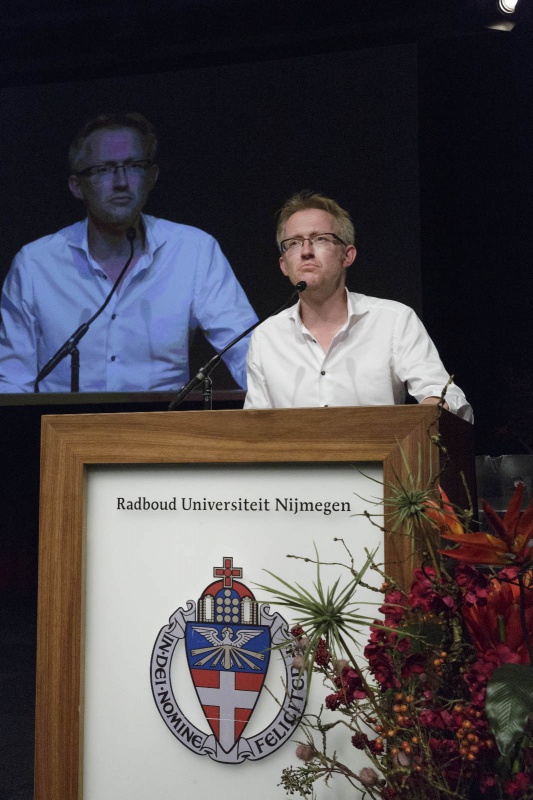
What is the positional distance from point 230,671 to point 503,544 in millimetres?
470

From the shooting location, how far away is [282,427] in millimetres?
1181

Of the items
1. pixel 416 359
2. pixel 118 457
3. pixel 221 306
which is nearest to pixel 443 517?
pixel 118 457

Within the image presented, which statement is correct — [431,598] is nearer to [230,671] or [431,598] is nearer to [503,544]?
[503,544]

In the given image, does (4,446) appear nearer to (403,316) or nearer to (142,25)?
(142,25)

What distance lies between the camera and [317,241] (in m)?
2.52

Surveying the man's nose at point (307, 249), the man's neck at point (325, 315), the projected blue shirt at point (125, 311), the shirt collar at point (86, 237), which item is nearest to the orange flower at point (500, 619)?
the man's neck at point (325, 315)

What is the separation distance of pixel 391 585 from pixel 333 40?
137 inches

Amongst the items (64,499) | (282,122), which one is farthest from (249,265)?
(64,499)

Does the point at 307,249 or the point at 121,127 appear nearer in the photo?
the point at 307,249

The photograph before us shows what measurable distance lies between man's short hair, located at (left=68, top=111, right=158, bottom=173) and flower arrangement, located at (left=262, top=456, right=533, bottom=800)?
3440mm

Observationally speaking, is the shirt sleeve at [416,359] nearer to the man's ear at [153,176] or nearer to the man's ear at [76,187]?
the man's ear at [153,176]

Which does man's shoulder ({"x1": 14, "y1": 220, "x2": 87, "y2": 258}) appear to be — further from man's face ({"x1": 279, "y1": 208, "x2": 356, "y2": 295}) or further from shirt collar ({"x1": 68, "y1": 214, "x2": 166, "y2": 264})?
man's face ({"x1": 279, "y1": 208, "x2": 356, "y2": 295})

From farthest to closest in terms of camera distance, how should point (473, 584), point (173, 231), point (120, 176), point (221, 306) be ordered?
point (120, 176), point (173, 231), point (221, 306), point (473, 584)

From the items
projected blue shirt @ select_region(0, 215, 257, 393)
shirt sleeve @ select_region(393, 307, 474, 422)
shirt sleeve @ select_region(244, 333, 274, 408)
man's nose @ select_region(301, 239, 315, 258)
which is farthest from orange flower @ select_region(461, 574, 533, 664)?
projected blue shirt @ select_region(0, 215, 257, 393)
